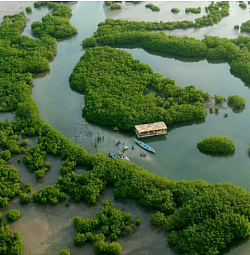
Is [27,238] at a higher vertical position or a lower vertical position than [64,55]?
lower

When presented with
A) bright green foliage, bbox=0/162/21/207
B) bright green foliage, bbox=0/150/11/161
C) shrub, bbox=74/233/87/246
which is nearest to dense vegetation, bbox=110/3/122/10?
bright green foliage, bbox=0/150/11/161

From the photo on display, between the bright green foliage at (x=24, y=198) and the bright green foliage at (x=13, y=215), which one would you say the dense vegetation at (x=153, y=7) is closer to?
the bright green foliage at (x=24, y=198)

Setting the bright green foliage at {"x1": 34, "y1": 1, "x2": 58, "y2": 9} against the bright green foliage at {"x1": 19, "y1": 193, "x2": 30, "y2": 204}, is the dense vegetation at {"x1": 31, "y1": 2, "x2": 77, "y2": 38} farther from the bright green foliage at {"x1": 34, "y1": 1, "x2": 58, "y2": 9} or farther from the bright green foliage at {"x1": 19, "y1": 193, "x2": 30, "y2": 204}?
the bright green foliage at {"x1": 19, "y1": 193, "x2": 30, "y2": 204}

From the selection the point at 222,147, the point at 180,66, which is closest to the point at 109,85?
the point at 180,66

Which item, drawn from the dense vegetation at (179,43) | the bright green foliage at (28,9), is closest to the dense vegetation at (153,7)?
the dense vegetation at (179,43)

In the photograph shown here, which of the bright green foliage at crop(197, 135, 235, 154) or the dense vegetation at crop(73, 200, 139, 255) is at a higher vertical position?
the bright green foliage at crop(197, 135, 235, 154)

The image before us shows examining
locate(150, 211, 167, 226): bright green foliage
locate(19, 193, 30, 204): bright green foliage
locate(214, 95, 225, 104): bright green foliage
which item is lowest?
locate(150, 211, 167, 226): bright green foliage

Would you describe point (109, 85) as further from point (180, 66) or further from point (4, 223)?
point (4, 223)
